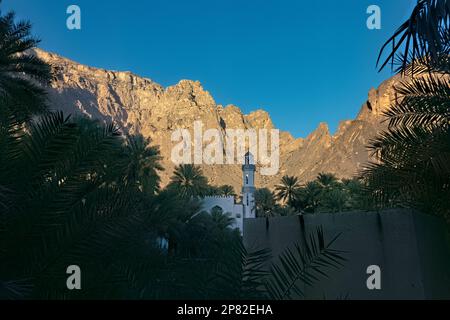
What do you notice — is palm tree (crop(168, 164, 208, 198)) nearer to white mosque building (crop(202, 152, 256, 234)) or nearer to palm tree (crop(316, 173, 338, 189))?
white mosque building (crop(202, 152, 256, 234))

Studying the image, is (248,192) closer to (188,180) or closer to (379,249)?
(188,180)

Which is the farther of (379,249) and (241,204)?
(241,204)

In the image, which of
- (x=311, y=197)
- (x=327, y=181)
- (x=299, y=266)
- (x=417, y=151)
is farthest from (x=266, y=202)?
(x=299, y=266)

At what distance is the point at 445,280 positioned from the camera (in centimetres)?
574

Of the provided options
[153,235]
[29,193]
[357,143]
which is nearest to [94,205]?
[29,193]

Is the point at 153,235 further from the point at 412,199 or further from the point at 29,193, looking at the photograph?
the point at 412,199

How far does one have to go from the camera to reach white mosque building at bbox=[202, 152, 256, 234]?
55428 mm

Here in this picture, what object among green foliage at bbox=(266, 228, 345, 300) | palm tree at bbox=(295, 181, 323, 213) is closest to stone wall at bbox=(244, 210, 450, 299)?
green foliage at bbox=(266, 228, 345, 300)

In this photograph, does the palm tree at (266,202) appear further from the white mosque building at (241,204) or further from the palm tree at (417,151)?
the palm tree at (417,151)

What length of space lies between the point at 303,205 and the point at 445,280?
4635 centimetres

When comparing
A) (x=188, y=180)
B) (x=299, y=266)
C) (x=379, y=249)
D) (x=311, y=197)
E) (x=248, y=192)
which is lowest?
(x=299, y=266)

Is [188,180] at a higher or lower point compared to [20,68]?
higher

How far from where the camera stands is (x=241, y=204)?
60688 mm
